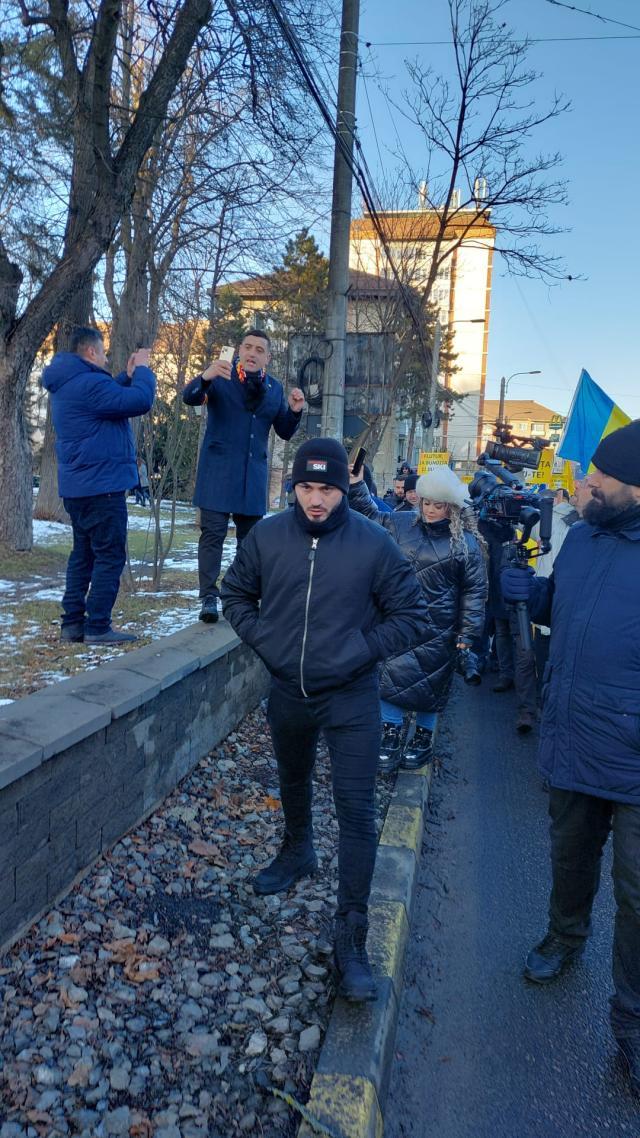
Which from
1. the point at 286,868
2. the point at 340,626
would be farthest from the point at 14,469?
the point at 340,626

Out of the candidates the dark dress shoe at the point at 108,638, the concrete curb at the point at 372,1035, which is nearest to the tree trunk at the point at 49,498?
the dark dress shoe at the point at 108,638

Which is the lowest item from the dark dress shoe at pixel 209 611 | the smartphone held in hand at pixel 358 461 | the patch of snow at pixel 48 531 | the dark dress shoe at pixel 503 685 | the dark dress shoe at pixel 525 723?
the dark dress shoe at pixel 503 685

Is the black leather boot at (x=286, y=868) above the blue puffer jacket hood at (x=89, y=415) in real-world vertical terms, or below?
below

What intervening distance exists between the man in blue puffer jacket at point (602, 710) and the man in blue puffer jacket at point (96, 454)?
9.08 ft

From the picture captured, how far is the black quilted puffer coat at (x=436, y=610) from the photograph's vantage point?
457 centimetres

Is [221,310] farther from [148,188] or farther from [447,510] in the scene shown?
[447,510]

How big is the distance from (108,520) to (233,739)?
160cm

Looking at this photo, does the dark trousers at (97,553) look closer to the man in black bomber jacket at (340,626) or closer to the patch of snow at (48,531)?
the man in black bomber jacket at (340,626)

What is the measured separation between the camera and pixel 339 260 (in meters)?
7.98

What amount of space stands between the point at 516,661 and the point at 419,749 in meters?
1.94

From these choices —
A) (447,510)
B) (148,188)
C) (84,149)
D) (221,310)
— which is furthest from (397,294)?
(447,510)

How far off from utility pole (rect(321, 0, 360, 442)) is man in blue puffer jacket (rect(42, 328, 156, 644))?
11.0 feet

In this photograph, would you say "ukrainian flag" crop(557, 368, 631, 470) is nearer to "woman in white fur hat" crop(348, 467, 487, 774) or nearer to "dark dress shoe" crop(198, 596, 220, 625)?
"woman in white fur hat" crop(348, 467, 487, 774)

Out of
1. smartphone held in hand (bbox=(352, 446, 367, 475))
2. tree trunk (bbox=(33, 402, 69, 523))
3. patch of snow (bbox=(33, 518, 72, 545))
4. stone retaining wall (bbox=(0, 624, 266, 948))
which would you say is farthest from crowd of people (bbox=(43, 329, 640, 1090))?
tree trunk (bbox=(33, 402, 69, 523))
